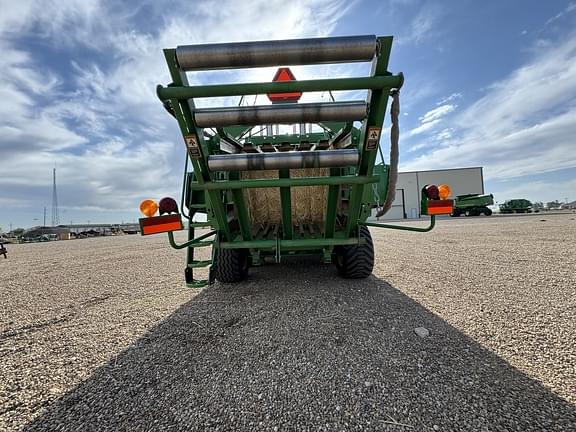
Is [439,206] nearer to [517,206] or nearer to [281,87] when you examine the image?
[281,87]

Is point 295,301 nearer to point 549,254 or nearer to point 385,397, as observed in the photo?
point 385,397

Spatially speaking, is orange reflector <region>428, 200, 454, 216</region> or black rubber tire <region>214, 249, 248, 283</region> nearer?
orange reflector <region>428, 200, 454, 216</region>

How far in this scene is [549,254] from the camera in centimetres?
524

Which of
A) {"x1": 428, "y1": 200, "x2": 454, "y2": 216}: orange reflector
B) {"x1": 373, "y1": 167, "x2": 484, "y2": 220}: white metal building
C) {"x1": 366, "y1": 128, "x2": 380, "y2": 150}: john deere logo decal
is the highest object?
{"x1": 373, "y1": 167, "x2": 484, "y2": 220}: white metal building

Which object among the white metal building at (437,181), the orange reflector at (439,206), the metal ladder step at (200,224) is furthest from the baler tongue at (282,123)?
the white metal building at (437,181)

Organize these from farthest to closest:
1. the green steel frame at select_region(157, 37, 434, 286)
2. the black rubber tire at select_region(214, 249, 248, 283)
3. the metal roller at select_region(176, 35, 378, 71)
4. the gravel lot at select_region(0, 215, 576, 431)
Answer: the black rubber tire at select_region(214, 249, 248, 283) → the green steel frame at select_region(157, 37, 434, 286) → the metal roller at select_region(176, 35, 378, 71) → the gravel lot at select_region(0, 215, 576, 431)

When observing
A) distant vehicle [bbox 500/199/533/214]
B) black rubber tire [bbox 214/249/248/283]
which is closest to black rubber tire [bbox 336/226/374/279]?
black rubber tire [bbox 214/249/248/283]

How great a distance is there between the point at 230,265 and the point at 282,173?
1.64 meters

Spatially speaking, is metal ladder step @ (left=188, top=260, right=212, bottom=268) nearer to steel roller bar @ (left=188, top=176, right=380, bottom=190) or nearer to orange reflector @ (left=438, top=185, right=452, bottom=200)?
steel roller bar @ (left=188, top=176, right=380, bottom=190)

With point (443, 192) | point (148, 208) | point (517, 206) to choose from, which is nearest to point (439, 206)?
point (443, 192)

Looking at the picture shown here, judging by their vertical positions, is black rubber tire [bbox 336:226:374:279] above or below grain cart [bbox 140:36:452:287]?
below

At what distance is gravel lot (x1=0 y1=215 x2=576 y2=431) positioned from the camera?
1366 mm

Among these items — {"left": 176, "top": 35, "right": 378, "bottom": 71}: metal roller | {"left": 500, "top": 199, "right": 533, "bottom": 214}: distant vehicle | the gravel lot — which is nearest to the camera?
the gravel lot

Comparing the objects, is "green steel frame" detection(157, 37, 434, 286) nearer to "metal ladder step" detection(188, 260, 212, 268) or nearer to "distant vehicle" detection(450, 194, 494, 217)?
"metal ladder step" detection(188, 260, 212, 268)
